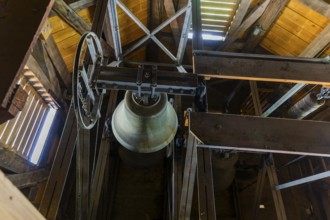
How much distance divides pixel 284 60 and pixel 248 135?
0.81m

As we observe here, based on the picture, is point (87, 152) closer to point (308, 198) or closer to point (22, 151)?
point (22, 151)

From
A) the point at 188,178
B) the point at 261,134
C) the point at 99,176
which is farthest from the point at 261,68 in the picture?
the point at 99,176

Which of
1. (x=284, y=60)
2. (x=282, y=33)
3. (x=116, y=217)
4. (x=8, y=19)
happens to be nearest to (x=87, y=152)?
(x=8, y=19)

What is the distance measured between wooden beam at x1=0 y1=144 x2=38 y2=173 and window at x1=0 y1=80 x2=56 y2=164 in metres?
0.08

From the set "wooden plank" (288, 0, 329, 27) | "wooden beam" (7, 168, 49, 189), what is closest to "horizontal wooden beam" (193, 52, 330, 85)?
"wooden plank" (288, 0, 329, 27)

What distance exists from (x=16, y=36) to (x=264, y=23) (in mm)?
4574

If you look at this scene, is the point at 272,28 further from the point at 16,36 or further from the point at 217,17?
the point at 16,36

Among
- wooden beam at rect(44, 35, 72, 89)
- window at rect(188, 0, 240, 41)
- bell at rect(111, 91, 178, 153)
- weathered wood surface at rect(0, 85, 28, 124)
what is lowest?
weathered wood surface at rect(0, 85, 28, 124)

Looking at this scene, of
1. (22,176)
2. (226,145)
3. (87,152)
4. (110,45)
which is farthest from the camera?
(110,45)

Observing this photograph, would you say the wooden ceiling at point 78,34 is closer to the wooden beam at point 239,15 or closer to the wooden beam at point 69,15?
the wooden beam at point 69,15

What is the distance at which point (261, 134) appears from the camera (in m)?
A: 1.96

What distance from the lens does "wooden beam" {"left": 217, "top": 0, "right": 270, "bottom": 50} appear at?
13.5ft

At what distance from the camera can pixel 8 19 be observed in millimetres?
744

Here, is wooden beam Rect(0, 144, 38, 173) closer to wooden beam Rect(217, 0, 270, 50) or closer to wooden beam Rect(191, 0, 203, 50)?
wooden beam Rect(191, 0, 203, 50)
